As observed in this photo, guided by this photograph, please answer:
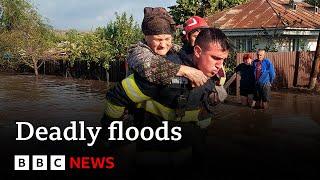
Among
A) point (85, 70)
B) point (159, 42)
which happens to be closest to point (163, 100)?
point (159, 42)

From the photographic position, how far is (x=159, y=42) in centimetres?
279

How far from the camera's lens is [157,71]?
7.75ft

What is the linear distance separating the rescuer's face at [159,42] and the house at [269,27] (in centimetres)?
2020

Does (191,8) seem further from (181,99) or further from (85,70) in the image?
(181,99)

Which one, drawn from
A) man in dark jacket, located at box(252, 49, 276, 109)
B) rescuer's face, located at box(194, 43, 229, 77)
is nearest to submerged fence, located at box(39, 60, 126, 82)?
man in dark jacket, located at box(252, 49, 276, 109)

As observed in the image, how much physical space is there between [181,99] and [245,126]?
8.08m

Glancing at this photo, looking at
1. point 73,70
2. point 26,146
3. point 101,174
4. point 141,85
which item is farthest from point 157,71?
point 73,70

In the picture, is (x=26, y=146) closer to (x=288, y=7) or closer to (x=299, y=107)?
(x=299, y=107)

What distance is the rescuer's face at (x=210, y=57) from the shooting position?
7.88 feet

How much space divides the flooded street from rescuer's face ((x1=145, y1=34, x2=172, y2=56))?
11.3 ft

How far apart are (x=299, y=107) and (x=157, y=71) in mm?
11801

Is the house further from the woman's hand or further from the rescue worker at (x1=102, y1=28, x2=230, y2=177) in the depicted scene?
the woman's hand

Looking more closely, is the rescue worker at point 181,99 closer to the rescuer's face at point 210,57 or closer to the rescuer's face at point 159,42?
the rescuer's face at point 210,57

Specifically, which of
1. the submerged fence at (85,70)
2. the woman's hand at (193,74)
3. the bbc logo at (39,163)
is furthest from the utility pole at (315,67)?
the woman's hand at (193,74)
